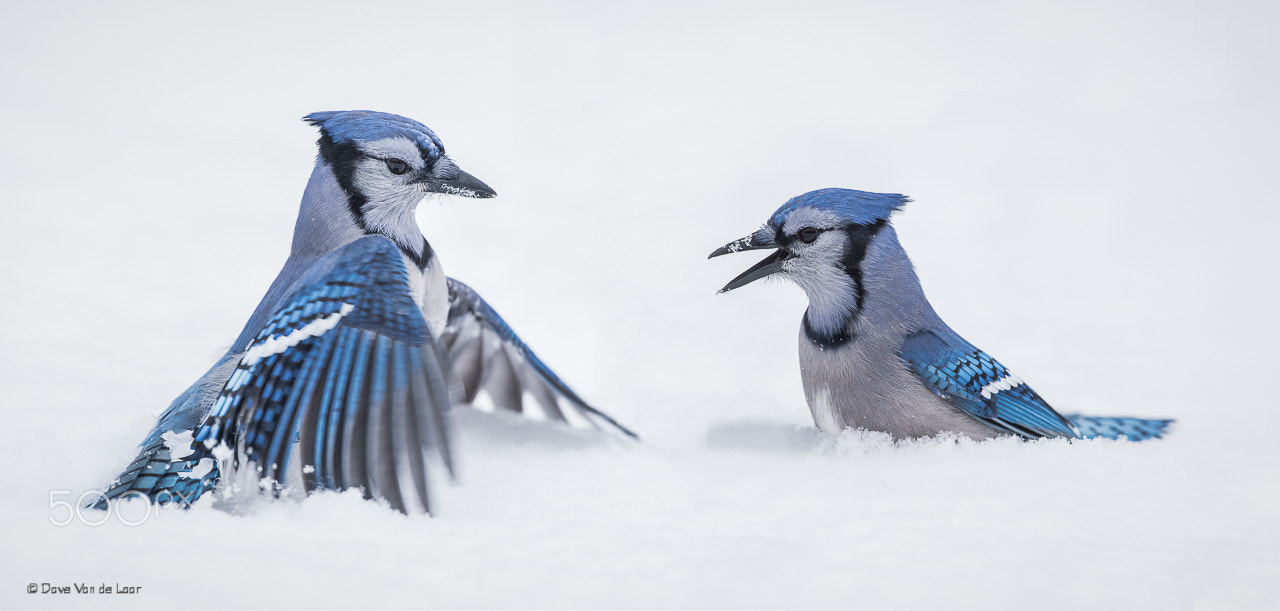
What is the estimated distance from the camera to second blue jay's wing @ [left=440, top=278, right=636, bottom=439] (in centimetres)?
279

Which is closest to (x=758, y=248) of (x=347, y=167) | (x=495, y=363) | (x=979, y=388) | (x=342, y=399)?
(x=979, y=388)

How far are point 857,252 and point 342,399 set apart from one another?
1.33m

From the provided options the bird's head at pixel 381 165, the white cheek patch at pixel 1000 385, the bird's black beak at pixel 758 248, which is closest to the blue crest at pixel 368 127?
the bird's head at pixel 381 165

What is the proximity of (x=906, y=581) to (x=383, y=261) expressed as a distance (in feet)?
4.01

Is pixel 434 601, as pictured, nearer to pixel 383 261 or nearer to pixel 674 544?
pixel 674 544

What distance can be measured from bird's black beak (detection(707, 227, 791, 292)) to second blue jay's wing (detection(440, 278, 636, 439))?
0.66 m

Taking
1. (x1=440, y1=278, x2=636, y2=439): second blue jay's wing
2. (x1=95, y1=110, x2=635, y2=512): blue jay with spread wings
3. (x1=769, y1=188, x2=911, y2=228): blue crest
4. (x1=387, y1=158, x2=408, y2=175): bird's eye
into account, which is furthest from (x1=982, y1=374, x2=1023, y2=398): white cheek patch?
(x1=387, y1=158, x2=408, y2=175): bird's eye

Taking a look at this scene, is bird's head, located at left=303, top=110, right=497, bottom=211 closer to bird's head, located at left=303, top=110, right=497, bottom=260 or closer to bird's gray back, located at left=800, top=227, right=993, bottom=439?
bird's head, located at left=303, top=110, right=497, bottom=260

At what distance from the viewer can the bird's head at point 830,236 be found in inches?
93.0

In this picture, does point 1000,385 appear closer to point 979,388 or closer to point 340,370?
point 979,388

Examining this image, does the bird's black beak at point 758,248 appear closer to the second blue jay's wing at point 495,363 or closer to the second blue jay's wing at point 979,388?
the second blue jay's wing at point 979,388

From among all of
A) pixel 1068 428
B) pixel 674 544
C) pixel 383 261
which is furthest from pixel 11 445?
pixel 1068 428

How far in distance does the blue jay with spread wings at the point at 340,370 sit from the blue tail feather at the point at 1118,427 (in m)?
1.75

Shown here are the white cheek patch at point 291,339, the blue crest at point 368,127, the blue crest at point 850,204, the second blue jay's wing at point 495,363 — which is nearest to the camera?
the white cheek patch at point 291,339
